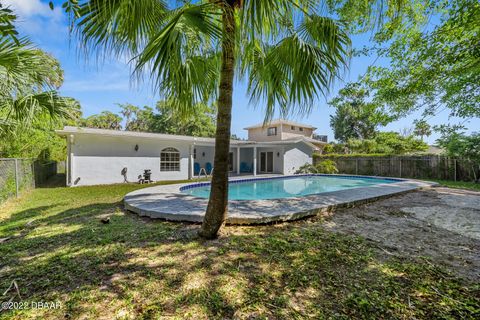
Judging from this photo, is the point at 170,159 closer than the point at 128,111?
Yes

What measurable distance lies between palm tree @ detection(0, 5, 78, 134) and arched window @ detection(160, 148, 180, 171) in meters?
10.3

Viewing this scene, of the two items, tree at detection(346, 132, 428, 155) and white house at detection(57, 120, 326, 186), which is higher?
tree at detection(346, 132, 428, 155)

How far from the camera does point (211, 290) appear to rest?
2574mm

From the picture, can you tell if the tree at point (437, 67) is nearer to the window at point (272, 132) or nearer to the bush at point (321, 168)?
the bush at point (321, 168)

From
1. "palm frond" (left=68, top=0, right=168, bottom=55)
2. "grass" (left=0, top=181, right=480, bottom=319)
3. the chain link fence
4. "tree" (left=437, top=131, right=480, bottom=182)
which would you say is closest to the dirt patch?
"grass" (left=0, top=181, right=480, bottom=319)

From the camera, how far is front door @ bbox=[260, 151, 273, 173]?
21281 millimetres

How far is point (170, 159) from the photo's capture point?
49.7 ft

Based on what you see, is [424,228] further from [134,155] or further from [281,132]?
[281,132]

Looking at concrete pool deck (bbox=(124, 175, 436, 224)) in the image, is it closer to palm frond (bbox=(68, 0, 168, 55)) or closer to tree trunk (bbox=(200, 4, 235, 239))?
tree trunk (bbox=(200, 4, 235, 239))

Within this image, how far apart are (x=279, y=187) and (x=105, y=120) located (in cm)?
3036

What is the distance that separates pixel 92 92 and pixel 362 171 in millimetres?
20681

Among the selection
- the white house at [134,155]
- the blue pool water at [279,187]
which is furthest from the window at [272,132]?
the blue pool water at [279,187]

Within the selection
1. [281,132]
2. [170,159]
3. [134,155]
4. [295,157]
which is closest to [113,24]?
[134,155]

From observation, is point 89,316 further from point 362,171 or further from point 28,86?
point 362,171
